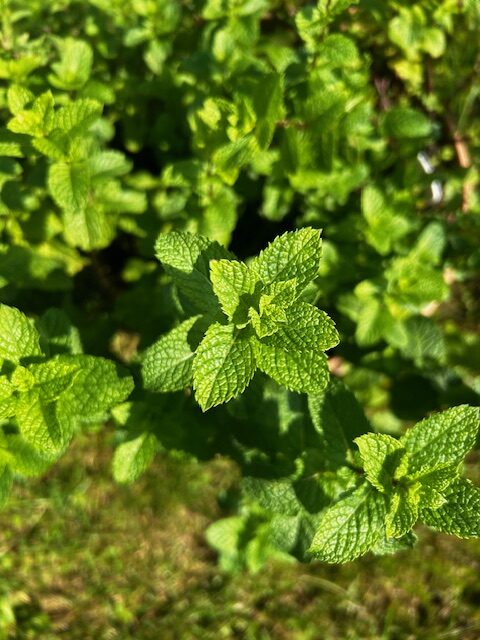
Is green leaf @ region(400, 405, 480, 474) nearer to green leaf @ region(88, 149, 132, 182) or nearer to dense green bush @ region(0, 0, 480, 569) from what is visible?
dense green bush @ region(0, 0, 480, 569)

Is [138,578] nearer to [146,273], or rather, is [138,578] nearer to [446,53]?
[146,273]

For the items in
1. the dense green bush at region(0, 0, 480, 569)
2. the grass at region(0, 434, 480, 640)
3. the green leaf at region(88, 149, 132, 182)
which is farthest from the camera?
the grass at region(0, 434, 480, 640)

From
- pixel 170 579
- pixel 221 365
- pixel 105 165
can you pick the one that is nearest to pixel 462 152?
pixel 105 165

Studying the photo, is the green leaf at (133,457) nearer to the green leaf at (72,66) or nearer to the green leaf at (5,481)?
the green leaf at (5,481)

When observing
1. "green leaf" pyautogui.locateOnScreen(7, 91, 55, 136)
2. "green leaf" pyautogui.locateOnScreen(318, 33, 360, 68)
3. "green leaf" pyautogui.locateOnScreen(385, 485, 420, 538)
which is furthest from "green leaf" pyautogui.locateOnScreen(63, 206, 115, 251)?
Result: "green leaf" pyautogui.locateOnScreen(385, 485, 420, 538)

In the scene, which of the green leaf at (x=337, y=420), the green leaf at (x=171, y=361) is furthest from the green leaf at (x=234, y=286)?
the green leaf at (x=337, y=420)

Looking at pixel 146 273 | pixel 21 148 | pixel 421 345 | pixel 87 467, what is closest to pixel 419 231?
pixel 421 345

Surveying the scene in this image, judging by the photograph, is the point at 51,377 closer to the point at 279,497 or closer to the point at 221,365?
the point at 221,365
